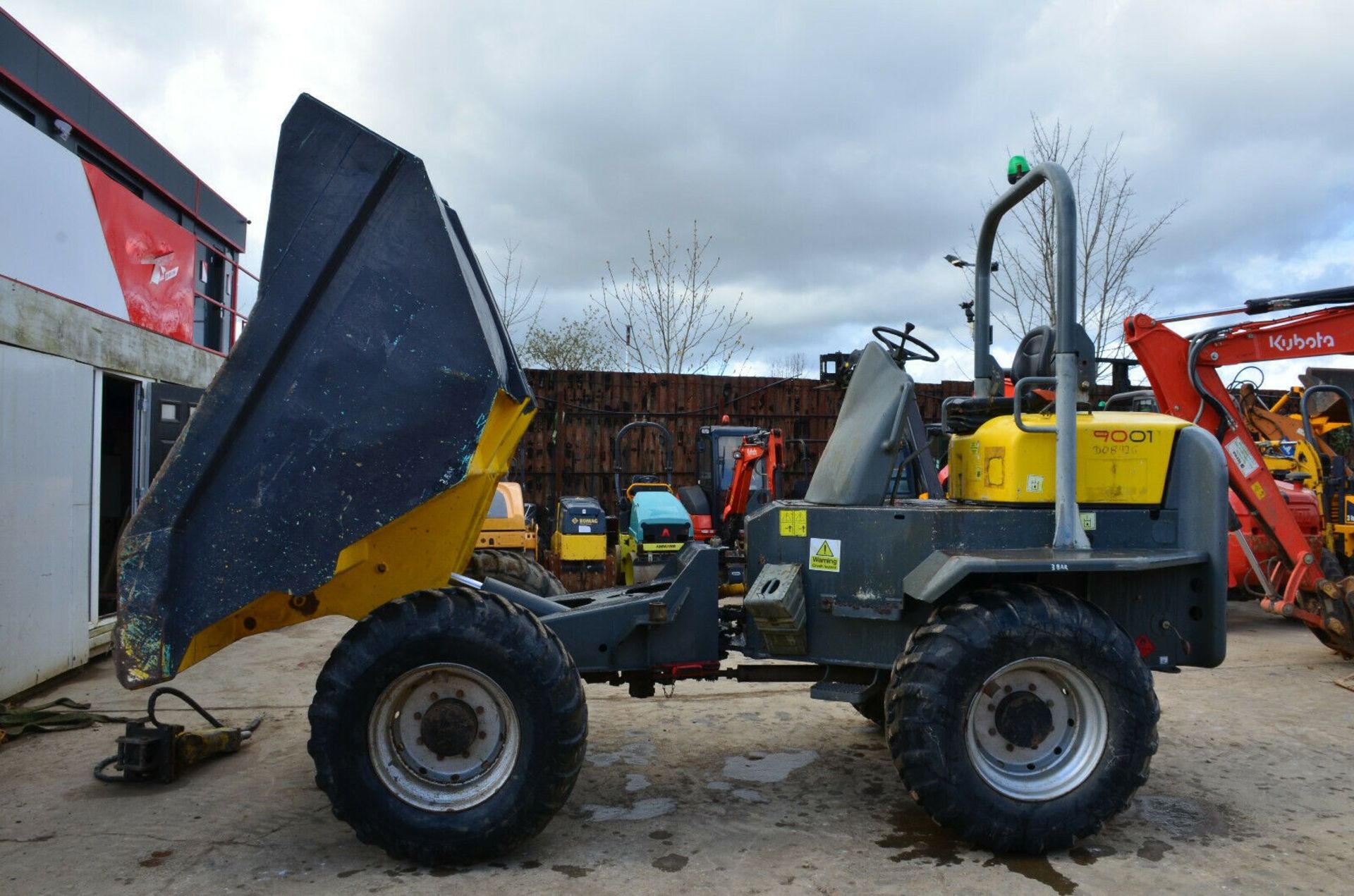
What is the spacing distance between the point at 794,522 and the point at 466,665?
1714 millimetres

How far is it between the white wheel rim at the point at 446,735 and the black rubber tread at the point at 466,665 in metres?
0.09

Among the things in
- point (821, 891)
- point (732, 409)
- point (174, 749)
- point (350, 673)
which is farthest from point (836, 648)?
point (732, 409)

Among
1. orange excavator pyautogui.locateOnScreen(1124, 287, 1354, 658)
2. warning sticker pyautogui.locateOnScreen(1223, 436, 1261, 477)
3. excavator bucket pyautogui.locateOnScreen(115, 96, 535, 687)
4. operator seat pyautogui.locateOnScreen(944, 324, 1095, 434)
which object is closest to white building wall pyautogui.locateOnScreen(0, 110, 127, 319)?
excavator bucket pyautogui.locateOnScreen(115, 96, 535, 687)

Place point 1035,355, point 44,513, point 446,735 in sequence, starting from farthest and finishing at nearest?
1. point 44,513
2. point 1035,355
3. point 446,735

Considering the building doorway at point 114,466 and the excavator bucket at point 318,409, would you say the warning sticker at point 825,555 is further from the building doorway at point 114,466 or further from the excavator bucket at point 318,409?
the building doorway at point 114,466

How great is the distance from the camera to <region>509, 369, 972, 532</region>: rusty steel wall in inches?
605

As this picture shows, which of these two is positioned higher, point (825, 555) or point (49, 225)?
point (49, 225)

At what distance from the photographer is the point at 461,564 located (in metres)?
4.43

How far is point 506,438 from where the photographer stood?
4379 mm

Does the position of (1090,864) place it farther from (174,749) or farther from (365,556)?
(174,749)

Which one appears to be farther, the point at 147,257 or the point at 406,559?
the point at 147,257

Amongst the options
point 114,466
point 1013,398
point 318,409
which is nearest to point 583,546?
point 114,466

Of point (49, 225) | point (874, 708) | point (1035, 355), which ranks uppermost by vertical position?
point (49, 225)

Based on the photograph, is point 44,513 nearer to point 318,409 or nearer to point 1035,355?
point 318,409
